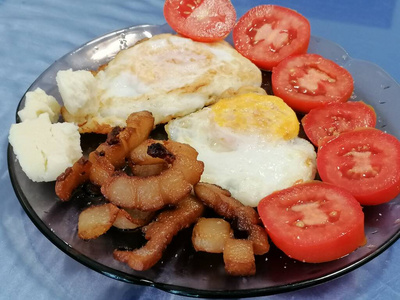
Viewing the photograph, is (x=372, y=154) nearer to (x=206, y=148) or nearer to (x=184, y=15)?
(x=206, y=148)

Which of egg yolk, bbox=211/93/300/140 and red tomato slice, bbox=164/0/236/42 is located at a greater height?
red tomato slice, bbox=164/0/236/42

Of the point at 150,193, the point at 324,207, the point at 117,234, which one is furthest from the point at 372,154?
the point at 117,234

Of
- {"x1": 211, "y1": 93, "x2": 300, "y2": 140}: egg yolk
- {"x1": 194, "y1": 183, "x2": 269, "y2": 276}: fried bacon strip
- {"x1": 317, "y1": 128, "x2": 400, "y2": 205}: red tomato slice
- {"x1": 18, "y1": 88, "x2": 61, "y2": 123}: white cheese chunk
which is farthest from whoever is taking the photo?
{"x1": 18, "y1": 88, "x2": 61, "y2": 123}: white cheese chunk

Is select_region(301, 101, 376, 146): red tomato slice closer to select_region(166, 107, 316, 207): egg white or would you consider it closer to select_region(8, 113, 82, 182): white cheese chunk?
select_region(166, 107, 316, 207): egg white

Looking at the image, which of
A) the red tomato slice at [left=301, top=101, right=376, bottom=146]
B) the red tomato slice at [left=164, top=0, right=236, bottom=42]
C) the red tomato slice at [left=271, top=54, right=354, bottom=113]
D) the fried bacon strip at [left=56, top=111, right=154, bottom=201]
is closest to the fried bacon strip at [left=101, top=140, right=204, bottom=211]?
the fried bacon strip at [left=56, top=111, right=154, bottom=201]

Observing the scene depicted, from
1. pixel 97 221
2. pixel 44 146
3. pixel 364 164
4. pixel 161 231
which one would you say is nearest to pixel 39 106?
pixel 44 146

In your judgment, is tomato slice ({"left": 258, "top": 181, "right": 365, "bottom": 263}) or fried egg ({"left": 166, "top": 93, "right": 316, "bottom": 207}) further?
fried egg ({"left": 166, "top": 93, "right": 316, "bottom": 207})
